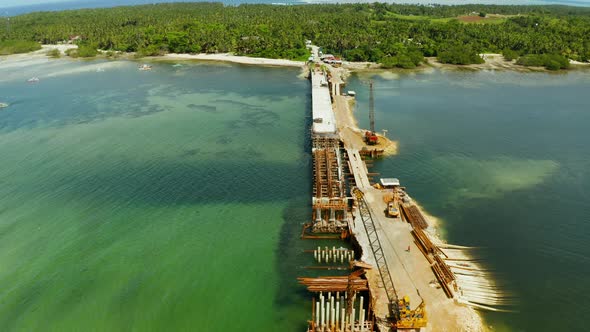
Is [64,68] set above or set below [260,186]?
above

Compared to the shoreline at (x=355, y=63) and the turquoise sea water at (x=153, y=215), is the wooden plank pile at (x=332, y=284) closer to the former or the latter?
the turquoise sea water at (x=153, y=215)

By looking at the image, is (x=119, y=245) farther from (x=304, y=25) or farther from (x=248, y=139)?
(x=304, y=25)

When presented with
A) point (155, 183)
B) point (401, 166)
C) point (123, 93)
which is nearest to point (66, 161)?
point (155, 183)

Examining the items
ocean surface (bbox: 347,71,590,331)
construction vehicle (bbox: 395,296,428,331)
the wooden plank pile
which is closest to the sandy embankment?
ocean surface (bbox: 347,71,590,331)

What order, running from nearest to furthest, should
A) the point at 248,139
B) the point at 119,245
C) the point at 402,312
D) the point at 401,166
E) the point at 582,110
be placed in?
the point at 402,312, the point at 119,245, the point at 401,166, the point at 248,139, the point at 582,110

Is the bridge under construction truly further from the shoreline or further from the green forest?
the green forest

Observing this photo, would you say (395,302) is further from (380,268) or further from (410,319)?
(380,268)

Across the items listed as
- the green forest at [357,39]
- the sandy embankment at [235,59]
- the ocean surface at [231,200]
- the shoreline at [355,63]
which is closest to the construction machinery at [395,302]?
the ocean surface at [231,200]
